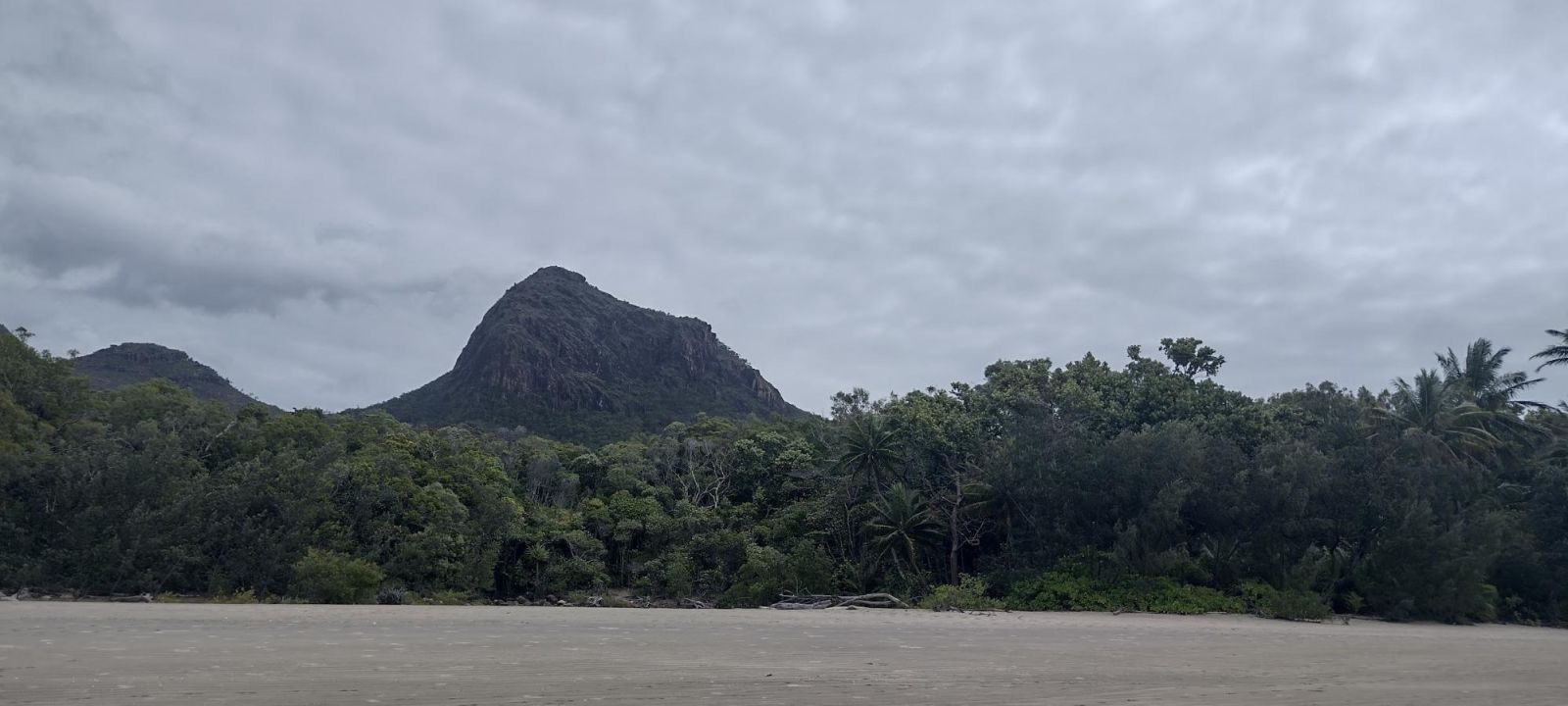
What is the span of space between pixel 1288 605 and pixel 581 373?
59.6 metres

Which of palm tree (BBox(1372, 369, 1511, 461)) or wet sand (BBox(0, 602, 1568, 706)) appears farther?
palm tree (BBox(1372, 369, 1511, 461))

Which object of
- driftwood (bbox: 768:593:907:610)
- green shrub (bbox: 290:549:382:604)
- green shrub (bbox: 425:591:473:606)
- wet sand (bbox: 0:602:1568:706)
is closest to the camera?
wet sand (bbox: 0:602:1568:706)

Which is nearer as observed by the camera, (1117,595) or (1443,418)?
(1117,595)

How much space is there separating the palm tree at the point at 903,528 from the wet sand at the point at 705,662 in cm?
1122

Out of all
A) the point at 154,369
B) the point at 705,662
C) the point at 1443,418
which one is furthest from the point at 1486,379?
the point at 154,369

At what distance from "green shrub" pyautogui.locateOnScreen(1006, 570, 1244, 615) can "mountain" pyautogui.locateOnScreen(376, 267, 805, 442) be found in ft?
133

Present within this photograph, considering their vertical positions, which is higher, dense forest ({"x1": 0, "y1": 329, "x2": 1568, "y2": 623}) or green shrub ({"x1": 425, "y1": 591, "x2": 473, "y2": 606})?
dense forest ({"x1": 0, "y1": 329, "x2": 1568, "y2": 623})

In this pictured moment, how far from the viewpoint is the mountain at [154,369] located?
199 feet

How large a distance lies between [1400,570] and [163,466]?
3528 cm

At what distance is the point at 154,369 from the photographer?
6425cm

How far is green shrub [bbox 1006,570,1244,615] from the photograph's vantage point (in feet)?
80.7

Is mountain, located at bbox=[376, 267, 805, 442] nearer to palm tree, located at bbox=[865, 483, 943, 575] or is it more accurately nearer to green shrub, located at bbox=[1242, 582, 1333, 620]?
palm tree, located at bbox=[865, 483, 943, 575]

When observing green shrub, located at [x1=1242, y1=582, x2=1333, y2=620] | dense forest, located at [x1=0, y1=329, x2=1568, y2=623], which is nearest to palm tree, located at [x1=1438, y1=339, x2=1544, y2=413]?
dense forest, located at [x1=0, y1=329, x2=1568, y2=623]

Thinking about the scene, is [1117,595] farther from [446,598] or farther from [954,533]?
[446,598]
